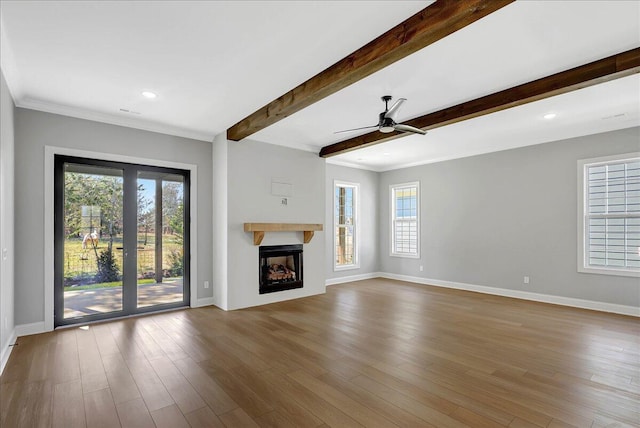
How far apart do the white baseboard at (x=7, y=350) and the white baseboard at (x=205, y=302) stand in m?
2.17

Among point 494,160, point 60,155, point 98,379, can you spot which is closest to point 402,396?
point 98,379

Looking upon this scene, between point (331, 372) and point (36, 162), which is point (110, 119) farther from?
point (331, 372)

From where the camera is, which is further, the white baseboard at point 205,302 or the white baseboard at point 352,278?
the white baseboard at point 352,278

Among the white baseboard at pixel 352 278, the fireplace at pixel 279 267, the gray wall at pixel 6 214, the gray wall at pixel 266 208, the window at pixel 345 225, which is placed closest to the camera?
the gray wall at pixel 6 214

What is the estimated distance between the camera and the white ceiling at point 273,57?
238 cm

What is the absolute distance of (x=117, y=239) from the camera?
4695mm

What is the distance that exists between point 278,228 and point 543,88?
4008mm

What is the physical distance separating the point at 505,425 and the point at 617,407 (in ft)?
3.15

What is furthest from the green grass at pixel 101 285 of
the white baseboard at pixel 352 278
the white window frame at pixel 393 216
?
the white window frame at pixel 393 216

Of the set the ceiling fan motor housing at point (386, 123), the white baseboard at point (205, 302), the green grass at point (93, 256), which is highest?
the ceiling fan motor housing at point (386, 123)

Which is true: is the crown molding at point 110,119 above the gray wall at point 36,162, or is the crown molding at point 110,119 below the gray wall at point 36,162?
above

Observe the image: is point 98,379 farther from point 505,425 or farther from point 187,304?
point 505,425

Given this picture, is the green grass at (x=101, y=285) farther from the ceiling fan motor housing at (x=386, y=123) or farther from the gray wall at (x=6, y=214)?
the ceiling fan motor housing at (x=386, y=123)

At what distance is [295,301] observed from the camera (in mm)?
5762
